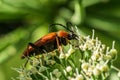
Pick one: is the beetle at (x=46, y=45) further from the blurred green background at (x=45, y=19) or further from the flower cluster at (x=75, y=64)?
the blurred green background at (x=45, y=19)

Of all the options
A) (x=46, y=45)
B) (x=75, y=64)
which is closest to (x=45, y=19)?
(x=46, y=45)

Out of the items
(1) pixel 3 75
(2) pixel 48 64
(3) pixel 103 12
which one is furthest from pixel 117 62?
(2) pixel 48 64

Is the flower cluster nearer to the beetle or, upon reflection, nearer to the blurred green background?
the beetle

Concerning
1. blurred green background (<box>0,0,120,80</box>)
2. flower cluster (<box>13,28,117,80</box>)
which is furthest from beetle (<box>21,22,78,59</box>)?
blurred green background (<box>0,0,120,80</box>)

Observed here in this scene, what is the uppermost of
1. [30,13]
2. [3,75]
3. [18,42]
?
[30,13]

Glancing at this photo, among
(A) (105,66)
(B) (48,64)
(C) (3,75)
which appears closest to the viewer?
(A) (105,66)

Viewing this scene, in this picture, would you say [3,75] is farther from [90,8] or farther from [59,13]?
[90,8]

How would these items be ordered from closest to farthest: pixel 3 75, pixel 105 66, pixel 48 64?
pixel 105 66 → pixel 48 64 → pixel 3 75

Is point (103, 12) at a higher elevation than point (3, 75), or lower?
higher
